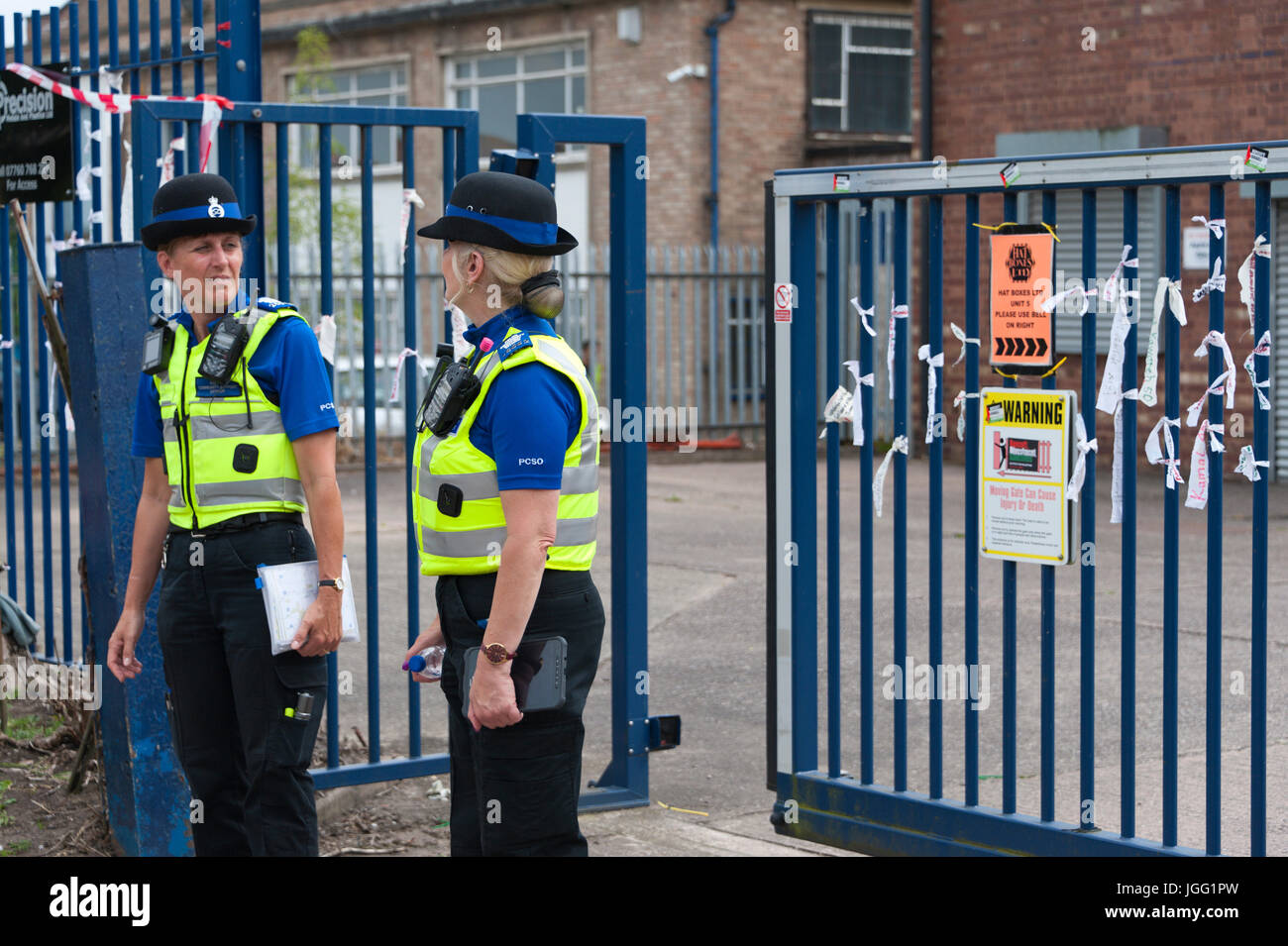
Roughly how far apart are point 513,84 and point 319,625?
19.9 metres

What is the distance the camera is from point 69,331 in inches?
197

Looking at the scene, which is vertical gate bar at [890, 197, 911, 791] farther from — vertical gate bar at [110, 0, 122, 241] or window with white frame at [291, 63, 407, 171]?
window with white frame at [291, 63, 407, 171]

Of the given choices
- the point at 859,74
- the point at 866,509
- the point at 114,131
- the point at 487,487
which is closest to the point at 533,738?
the point at 487,487

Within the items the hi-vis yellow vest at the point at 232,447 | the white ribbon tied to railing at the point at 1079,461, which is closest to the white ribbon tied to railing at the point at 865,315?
the white ribbon tied to railing at the point at 1079,461

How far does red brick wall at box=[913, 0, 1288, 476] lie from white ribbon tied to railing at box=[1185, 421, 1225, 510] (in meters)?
10.5

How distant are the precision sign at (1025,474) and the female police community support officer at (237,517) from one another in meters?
1.68

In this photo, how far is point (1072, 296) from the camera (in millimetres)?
4160

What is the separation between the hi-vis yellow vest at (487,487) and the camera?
11.8 ft

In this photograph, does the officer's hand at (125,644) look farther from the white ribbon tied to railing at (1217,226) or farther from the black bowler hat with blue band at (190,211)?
the white ribbon tied to railing at (1217,226)

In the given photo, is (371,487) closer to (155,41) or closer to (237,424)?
(237,424)

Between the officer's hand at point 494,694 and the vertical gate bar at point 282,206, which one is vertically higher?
the vertical gate bar at point 282,206

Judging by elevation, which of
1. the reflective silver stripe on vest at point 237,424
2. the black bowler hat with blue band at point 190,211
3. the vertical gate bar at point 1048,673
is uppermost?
the black bowler hat with blue band at point 190,211

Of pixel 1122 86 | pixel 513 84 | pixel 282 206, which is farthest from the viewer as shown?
pixel 513 84
